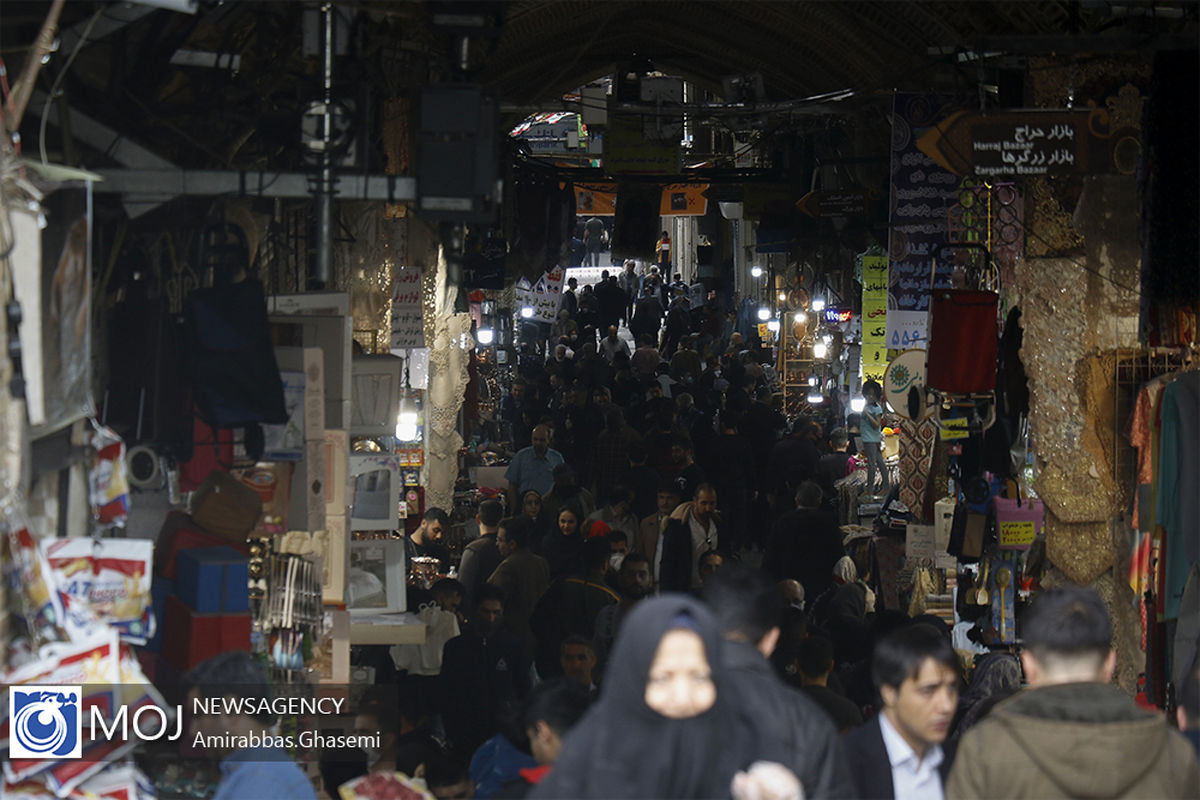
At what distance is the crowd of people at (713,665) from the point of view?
3.84m

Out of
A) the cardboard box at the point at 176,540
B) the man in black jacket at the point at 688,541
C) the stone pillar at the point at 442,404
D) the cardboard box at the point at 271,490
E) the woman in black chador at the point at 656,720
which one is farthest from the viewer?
the stone pillar at the point at 442,404

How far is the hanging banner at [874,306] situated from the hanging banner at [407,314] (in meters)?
4.65

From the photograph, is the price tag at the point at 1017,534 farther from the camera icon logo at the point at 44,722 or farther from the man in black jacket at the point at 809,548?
the camera icon logo at the point at 44,722

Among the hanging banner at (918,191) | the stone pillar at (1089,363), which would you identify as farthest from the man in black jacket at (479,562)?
the stone pillar at (1089,363)

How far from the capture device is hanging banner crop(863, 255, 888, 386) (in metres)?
14.3

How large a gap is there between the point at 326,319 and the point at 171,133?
1.34m

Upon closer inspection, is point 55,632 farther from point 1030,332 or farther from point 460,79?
point 1030,332

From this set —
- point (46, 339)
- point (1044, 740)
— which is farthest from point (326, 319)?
point (1044, 740)

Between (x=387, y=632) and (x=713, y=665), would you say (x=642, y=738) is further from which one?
(x=387, y=632)

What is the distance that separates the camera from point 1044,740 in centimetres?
412

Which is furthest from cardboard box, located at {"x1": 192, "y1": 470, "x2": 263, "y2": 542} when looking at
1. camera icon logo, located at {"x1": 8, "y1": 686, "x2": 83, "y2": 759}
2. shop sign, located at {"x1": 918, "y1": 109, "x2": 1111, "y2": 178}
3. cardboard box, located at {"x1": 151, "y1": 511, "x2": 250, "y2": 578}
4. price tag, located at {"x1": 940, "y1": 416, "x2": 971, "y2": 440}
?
price tag, located at {"x1": 940, "y1": 416, "x2": 971, "y2": 440}

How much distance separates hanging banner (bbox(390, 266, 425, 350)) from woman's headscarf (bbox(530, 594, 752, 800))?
797 cm

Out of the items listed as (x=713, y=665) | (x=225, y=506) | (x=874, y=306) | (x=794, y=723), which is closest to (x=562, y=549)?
(x=225, y=506)

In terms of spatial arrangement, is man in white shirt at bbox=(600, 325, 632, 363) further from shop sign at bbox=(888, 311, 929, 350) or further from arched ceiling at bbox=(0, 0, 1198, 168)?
shop sign at bbox=(888, 311, 929, 350)
